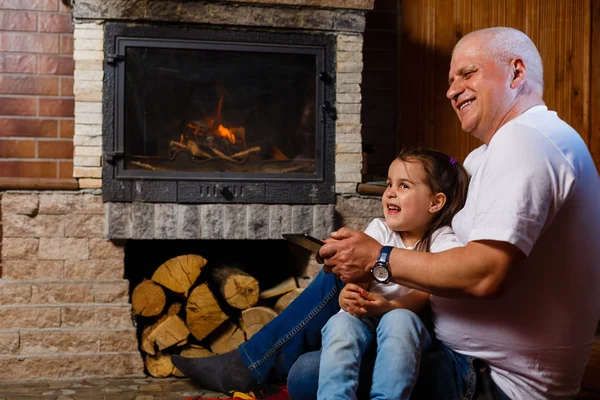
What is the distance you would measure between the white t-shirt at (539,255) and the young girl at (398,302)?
0.49ft

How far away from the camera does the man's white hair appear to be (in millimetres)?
1412

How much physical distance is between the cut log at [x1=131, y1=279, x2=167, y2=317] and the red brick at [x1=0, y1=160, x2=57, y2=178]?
0.69 meters

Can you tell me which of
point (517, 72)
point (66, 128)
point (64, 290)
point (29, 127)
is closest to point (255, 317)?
point (64, 290)

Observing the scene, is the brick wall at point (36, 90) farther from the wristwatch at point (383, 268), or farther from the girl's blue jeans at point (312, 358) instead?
the wristwatch at point (383, 268)

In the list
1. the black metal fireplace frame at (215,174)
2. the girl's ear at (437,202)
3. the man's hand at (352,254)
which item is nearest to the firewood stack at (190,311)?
the black metal fireplace frame at (215,174)

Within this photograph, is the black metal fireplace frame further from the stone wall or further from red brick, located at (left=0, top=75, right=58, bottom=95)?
red brick, located at (left=0, top=75, right=58, bottom=95)

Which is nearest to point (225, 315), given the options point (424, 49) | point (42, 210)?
point (42, 210)

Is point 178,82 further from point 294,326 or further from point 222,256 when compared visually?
point 294,326

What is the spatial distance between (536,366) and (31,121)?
2.48 metres

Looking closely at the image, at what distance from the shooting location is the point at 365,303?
1.56 m

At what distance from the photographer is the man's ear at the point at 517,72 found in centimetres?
141

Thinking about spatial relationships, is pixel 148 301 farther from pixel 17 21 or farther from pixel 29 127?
pixel 17 21

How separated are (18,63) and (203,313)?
1.37 metres

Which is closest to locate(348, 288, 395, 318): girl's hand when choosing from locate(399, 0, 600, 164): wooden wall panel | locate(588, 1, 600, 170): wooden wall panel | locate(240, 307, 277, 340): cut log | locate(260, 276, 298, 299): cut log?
locate(240, 307, 277, 340): cut log
